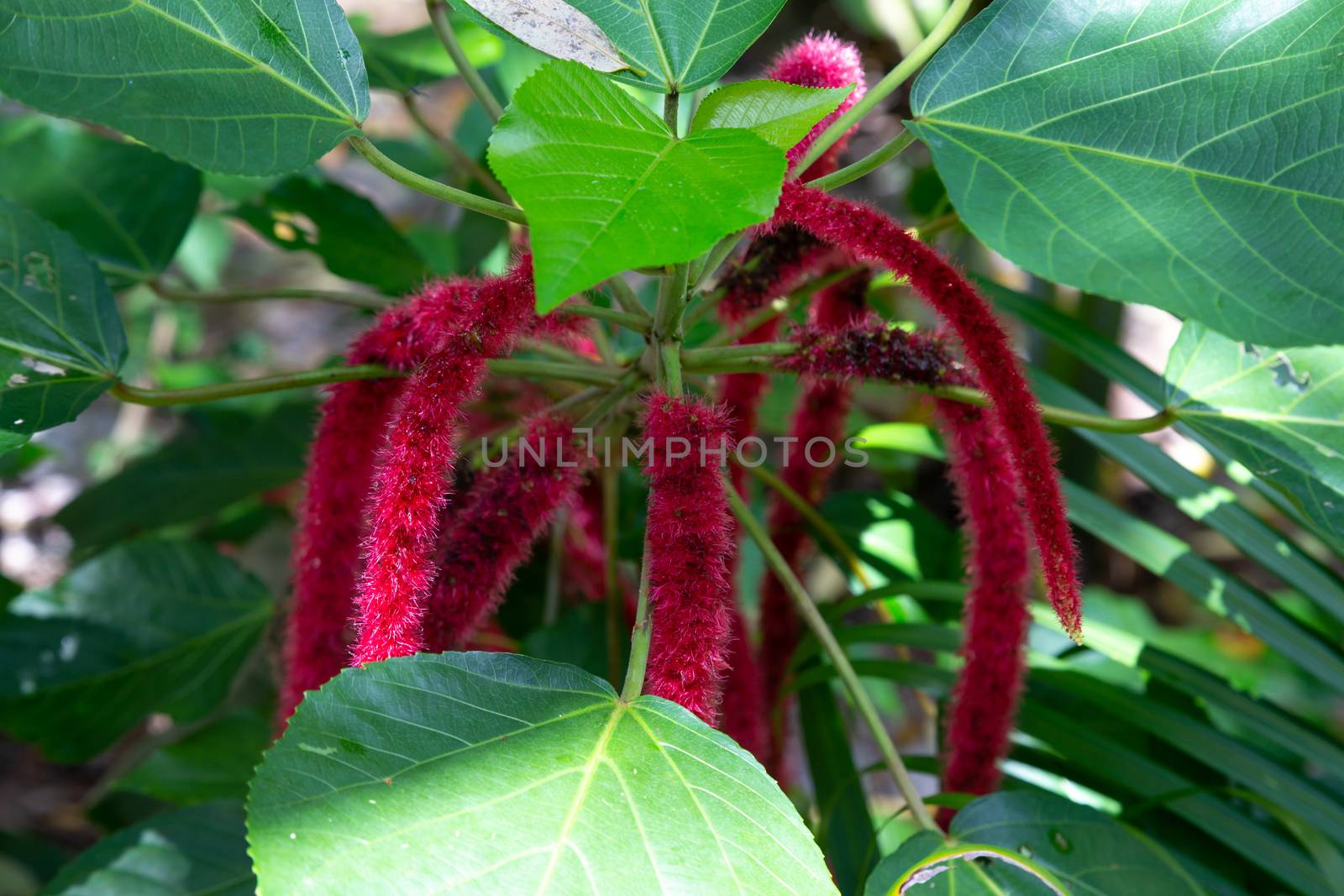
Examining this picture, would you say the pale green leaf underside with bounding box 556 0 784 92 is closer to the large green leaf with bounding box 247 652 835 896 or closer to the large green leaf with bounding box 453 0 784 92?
the large green leaf with bounding box 453 0 784 92

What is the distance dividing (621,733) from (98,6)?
531 mm

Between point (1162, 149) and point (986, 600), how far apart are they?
0.33 metres

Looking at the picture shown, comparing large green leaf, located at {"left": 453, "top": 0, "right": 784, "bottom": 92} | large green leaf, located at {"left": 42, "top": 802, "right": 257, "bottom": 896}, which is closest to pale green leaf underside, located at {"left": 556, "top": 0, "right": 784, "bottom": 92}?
large green leaf, located at {"left": 453, "top": 0, "right": 784, "bottom": 92}

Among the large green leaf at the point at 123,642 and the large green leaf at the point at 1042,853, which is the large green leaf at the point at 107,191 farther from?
the large green leaf at the point at 1042,853

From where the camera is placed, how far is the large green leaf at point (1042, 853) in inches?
24.7

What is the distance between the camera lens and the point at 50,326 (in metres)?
0.74

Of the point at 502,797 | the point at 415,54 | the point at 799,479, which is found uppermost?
the point at 415,54

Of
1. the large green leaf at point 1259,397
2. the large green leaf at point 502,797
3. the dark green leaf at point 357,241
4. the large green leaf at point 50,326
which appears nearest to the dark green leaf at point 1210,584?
the large green leaf at point 1259,397

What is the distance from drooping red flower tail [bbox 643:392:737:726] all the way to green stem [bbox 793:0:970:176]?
0.19 m

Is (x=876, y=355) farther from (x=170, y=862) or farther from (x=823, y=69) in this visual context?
(x=170, y=862)

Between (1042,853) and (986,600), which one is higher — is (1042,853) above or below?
below

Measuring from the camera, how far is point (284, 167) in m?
0.61

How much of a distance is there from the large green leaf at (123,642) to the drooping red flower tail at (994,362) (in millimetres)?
800

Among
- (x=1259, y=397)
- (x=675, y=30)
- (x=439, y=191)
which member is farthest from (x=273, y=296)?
(x=1259, y=397)
